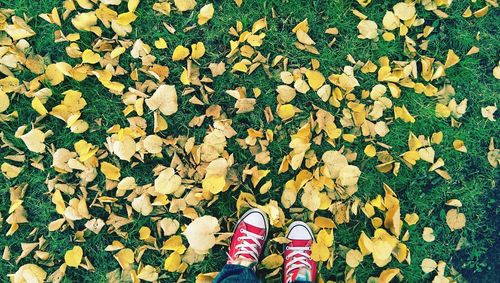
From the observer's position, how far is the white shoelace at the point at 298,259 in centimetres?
217

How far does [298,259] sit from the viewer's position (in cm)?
218

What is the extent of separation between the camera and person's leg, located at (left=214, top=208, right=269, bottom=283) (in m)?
2.10

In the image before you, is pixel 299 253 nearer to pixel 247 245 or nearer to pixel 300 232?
pixel 300 232

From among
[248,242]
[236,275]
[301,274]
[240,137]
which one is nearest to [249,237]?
[248,242]

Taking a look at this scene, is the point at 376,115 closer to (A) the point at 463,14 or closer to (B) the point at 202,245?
(A) the point at 463,14

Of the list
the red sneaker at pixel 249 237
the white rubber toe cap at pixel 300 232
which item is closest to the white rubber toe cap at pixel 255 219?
the red sneaker at pixel 249 237

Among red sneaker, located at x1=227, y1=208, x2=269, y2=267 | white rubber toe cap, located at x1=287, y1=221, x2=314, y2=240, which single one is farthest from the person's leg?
white rubber toe cap, located at x1=287, y1=221, x2=314, y2=240

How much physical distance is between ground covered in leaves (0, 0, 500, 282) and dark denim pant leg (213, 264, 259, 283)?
10cm

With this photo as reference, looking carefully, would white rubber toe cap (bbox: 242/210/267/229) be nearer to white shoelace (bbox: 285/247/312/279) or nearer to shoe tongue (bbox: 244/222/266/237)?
shoe tongue (bbox: 244/222/266/237)

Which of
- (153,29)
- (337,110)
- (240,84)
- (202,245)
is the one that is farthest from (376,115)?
(153,29)

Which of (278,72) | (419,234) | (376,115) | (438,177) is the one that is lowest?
(419,234)

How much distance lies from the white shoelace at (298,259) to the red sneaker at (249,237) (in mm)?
150

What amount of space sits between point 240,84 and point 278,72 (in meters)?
0.19

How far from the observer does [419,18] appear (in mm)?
2320
